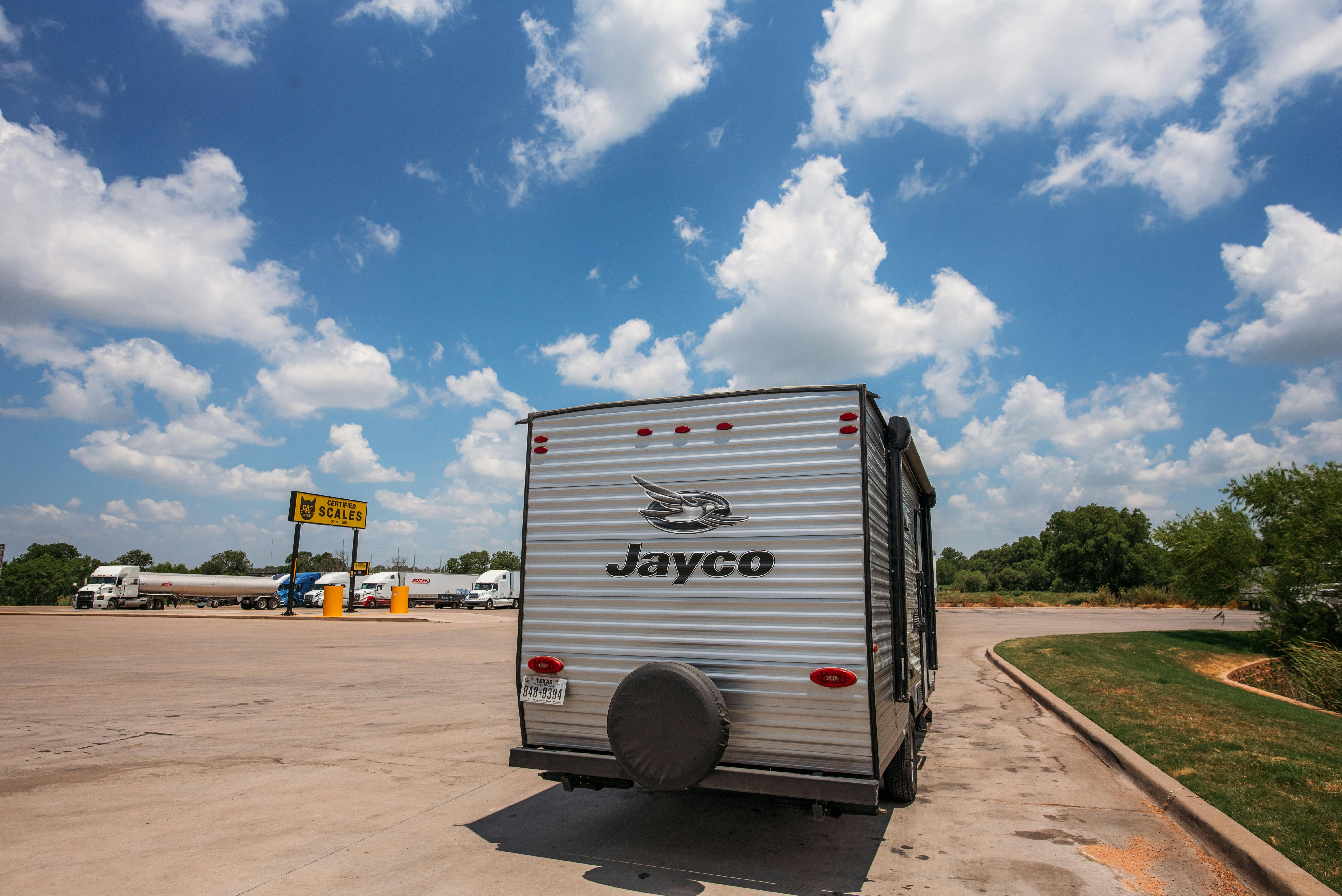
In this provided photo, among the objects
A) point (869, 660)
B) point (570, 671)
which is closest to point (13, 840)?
point (570, 671)

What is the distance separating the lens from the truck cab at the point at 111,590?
171 ft

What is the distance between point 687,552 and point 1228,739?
6.77 meters

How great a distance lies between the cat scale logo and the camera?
15.5 feet

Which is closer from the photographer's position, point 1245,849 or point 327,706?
point 1245,849

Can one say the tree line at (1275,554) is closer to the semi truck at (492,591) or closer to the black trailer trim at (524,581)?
the black trailer trim at (524,581)

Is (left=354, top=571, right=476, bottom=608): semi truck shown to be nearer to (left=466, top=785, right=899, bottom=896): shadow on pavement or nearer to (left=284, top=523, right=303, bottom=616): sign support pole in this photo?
(left=284, top=523, right=303, bottom=616): sign support pole

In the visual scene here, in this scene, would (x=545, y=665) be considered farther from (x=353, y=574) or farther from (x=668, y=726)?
(x=353, y=574)

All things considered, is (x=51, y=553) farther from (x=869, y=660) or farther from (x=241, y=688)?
(x=869, y=660)

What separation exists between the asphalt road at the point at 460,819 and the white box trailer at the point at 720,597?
1.85 feet

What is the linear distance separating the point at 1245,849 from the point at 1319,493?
18.8 m

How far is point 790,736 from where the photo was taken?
444 cm

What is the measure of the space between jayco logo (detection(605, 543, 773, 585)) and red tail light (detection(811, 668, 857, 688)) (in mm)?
683

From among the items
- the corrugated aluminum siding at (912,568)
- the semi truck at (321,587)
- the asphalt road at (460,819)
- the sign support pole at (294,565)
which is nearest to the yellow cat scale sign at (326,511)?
the sign support pole at (294,565)

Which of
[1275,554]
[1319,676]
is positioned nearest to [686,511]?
[1319,676]
